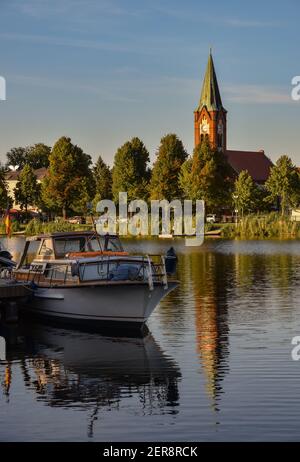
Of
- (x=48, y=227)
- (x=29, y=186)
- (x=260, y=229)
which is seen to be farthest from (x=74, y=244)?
(x=29, y=186)

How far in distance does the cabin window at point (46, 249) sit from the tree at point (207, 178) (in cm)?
9464

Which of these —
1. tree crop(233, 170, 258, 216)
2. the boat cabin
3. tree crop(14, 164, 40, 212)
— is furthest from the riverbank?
the boat cabin

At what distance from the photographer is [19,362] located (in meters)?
28.8

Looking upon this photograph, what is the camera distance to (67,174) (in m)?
149

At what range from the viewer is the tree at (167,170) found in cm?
14262

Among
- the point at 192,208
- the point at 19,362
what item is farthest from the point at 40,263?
the point at 192,208

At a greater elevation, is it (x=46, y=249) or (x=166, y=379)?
(x=46, y=249)

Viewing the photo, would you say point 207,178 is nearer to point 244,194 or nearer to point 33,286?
point 244,194

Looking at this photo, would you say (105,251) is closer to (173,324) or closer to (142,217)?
(173,324)

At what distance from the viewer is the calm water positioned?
2048 cm

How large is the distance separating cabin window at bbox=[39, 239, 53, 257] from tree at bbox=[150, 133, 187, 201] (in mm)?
101460

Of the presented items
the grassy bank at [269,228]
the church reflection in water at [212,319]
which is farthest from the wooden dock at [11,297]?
the grassy bank at [269,228]

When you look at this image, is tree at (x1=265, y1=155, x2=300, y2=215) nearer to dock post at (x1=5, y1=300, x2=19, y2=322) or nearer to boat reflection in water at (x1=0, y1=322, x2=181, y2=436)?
dock post at (x1=5, y1=300, x2=19, y2=322)

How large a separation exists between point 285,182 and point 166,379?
128m
